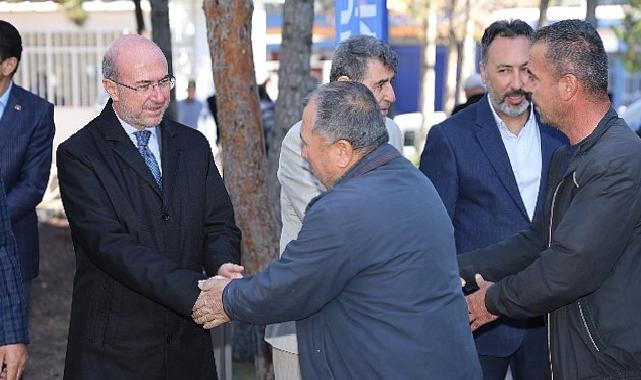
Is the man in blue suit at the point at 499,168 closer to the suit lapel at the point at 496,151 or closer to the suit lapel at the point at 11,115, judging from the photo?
the suit lapel at the point at 496,151

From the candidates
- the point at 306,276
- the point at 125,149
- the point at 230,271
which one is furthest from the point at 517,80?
the point at 306,276

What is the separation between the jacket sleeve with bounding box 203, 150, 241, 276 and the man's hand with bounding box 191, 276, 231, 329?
0.32 meters

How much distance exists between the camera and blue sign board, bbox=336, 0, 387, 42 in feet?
21.1

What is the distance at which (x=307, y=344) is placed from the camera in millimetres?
3729

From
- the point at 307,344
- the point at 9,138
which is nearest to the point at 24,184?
the point at 9,138

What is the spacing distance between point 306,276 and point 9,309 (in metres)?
1.37

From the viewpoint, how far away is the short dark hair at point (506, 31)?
534 centimetres

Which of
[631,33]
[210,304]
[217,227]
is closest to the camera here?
[210,304]

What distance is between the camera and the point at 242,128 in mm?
6703

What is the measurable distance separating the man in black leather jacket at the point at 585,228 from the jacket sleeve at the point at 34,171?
9.29ft

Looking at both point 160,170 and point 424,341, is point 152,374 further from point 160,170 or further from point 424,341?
point 424,341

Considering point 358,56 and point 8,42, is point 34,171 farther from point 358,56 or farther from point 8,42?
point 358,56

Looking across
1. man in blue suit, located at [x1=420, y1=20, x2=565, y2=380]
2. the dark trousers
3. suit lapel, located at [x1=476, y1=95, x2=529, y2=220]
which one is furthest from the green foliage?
the dark trousers

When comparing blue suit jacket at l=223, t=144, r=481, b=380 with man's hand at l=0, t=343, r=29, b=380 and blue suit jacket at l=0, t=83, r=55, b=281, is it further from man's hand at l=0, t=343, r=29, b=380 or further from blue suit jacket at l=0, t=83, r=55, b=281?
blue suit jacket at l=0, t=83, r=55, b=281
